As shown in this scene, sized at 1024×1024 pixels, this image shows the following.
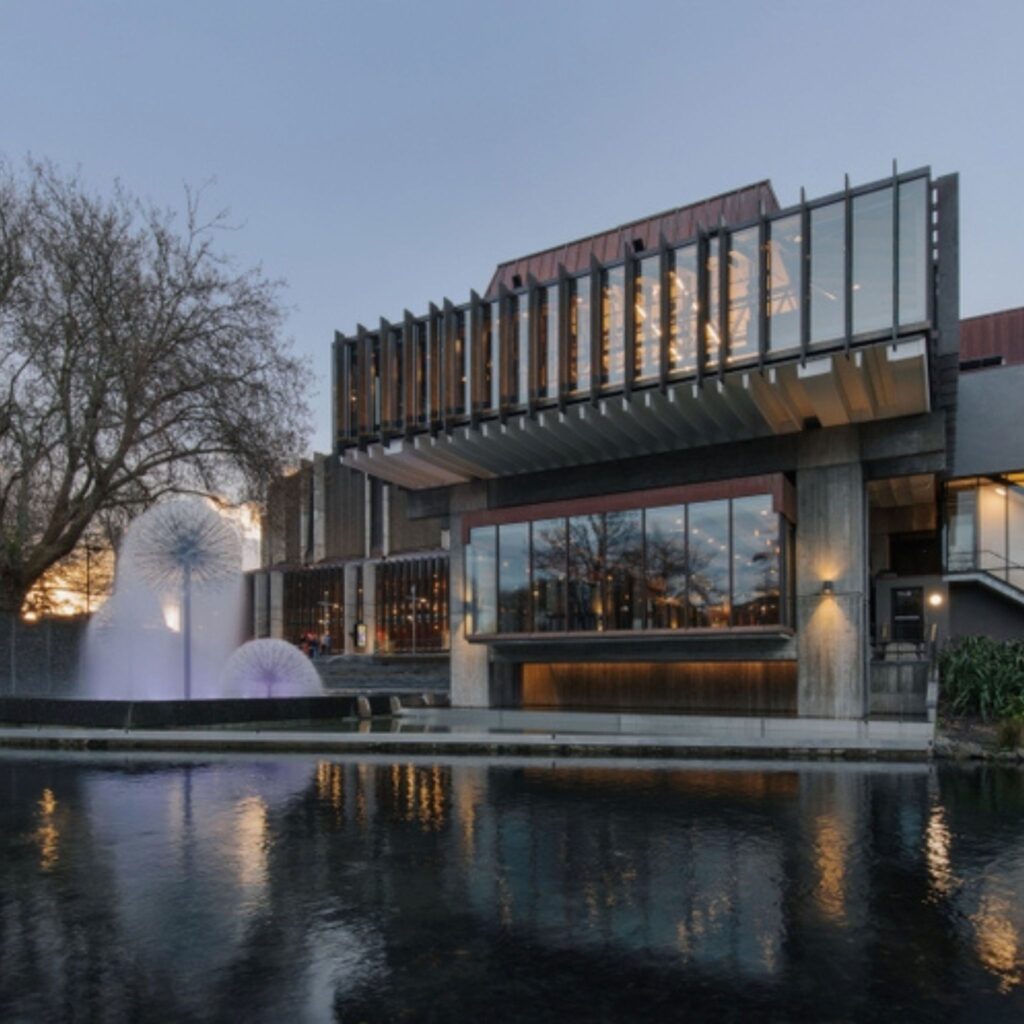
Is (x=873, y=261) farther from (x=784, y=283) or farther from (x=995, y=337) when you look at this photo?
(x=995, y=337)

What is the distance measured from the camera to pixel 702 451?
27844mm

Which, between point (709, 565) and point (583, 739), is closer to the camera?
point (583, 739)

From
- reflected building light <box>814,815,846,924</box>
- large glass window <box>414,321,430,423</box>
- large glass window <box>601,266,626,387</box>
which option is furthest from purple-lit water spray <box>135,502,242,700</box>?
reflected building light <box>814,815,846,924</box>

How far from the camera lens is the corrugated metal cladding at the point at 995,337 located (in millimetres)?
42938

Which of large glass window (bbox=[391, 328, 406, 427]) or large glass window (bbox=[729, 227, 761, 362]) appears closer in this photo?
large glass window (bbox=[729, 227, 761, 362])

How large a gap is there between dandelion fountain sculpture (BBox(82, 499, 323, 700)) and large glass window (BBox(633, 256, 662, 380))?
38.5ft

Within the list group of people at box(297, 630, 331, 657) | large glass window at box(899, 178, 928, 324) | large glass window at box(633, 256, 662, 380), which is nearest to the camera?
large glass window at box(899, 178, 928, 324)

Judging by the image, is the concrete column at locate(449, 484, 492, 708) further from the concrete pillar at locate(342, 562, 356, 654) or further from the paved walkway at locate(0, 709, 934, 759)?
the concrete pillar at locate(342, 562, 356, 654)

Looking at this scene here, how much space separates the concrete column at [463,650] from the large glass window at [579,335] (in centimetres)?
707

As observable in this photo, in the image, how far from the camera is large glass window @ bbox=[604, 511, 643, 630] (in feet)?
91.0

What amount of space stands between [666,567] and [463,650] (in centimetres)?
832

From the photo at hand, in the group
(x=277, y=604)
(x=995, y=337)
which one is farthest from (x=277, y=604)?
(x=995, y=337)

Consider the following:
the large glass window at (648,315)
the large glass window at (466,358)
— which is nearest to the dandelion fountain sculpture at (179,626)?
the large glass window at (466,358)

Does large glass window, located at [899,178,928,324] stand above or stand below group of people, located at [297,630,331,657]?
above
